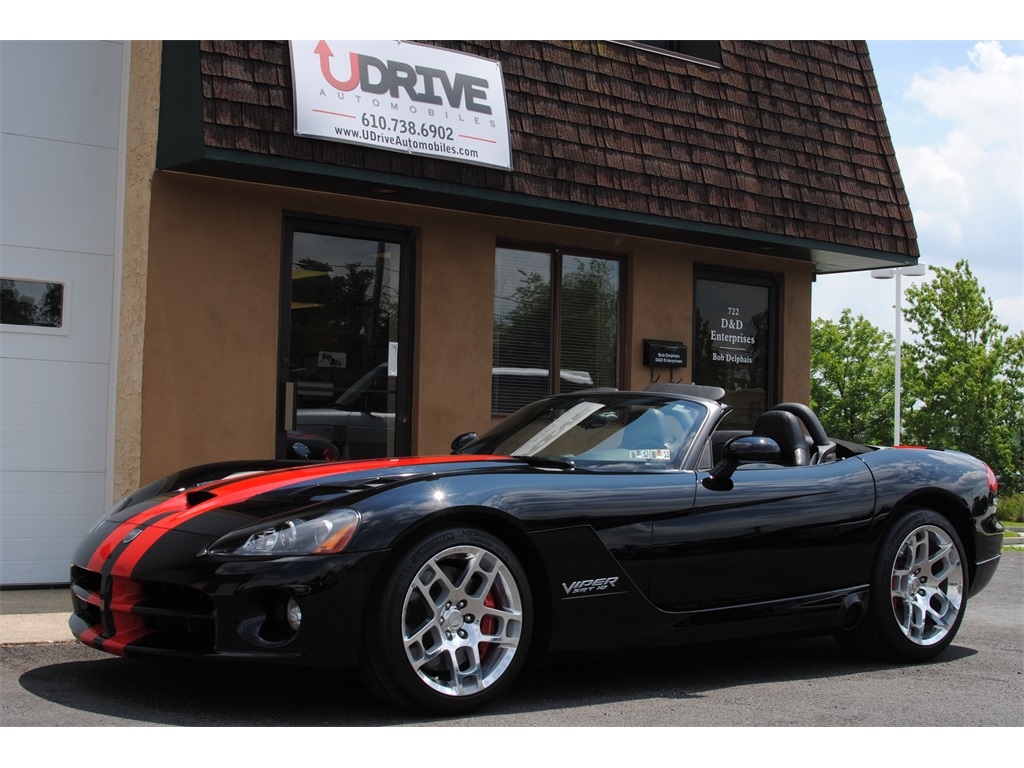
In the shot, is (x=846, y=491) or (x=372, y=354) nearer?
(x=846, y=491)

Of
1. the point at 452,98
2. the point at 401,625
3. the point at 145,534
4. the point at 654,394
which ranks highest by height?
the point at 452,98

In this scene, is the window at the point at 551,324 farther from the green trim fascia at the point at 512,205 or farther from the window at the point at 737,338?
the window at the point at 737,338

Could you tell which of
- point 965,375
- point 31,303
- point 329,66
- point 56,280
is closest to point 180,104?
point 329,66

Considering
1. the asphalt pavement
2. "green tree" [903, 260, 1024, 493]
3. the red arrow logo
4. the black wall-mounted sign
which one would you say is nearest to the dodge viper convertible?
the asphalt pavement

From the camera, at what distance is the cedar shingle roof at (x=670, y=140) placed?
752cm

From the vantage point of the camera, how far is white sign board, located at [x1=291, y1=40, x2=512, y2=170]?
7.66m

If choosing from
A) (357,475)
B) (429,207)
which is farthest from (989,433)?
(357,475)

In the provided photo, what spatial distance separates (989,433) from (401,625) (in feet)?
156

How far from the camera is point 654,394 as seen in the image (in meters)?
5.75

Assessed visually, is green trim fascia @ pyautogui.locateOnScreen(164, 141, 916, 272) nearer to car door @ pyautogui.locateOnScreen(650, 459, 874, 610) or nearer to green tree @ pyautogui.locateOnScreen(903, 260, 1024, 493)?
car door @ pyautogui.locateOnScreen(650, 459, 874, 610)

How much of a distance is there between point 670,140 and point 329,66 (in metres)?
3.21

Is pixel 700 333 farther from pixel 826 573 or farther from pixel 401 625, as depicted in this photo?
pixel 401 625

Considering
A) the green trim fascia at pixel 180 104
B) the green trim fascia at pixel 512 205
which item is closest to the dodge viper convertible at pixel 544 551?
the green trim fascia at pixel 512 205

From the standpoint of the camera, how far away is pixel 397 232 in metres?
8.90
